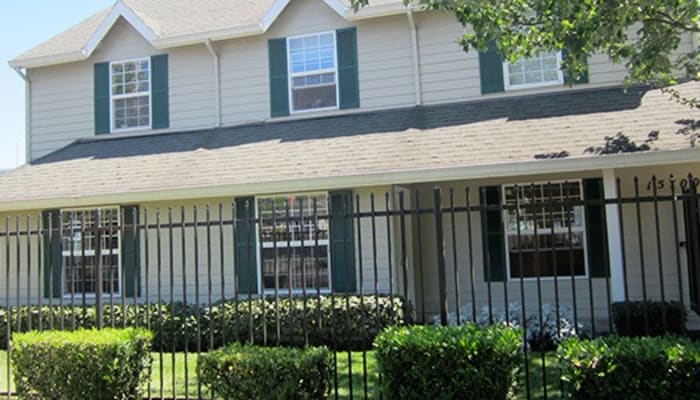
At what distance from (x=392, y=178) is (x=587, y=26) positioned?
3.93 m

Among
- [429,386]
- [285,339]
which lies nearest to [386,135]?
[285,339]

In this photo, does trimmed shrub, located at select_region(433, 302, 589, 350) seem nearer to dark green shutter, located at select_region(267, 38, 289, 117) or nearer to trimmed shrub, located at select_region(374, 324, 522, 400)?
trimmed shrub, located at select_region(374, 324, 522, 400)

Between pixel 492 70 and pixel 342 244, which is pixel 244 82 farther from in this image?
pixel 492 70

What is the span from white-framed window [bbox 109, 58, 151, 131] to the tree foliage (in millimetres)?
8010

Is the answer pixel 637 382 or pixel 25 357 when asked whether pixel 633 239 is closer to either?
pixel 637 382

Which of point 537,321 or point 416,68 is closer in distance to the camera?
point 537,321

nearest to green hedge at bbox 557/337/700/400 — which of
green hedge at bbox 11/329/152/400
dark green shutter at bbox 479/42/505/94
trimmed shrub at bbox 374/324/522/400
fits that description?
trimmed shrub at bbox 374/324/522/400

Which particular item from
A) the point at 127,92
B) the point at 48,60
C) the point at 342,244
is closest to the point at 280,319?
the point at 342,244

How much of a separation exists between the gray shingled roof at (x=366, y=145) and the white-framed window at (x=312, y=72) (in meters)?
0.51

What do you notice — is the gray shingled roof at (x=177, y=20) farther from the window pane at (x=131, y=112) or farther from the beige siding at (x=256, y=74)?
the window pane at (x=131, y=112)

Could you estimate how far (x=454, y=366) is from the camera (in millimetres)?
5488

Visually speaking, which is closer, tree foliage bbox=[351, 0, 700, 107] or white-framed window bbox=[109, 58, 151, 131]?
Answer: tree foliage bbox=[351, 0, 700, 107]

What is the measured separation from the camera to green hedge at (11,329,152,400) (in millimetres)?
6477

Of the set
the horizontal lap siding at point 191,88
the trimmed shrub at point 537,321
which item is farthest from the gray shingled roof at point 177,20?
the trimmed shrub at point 537,321
